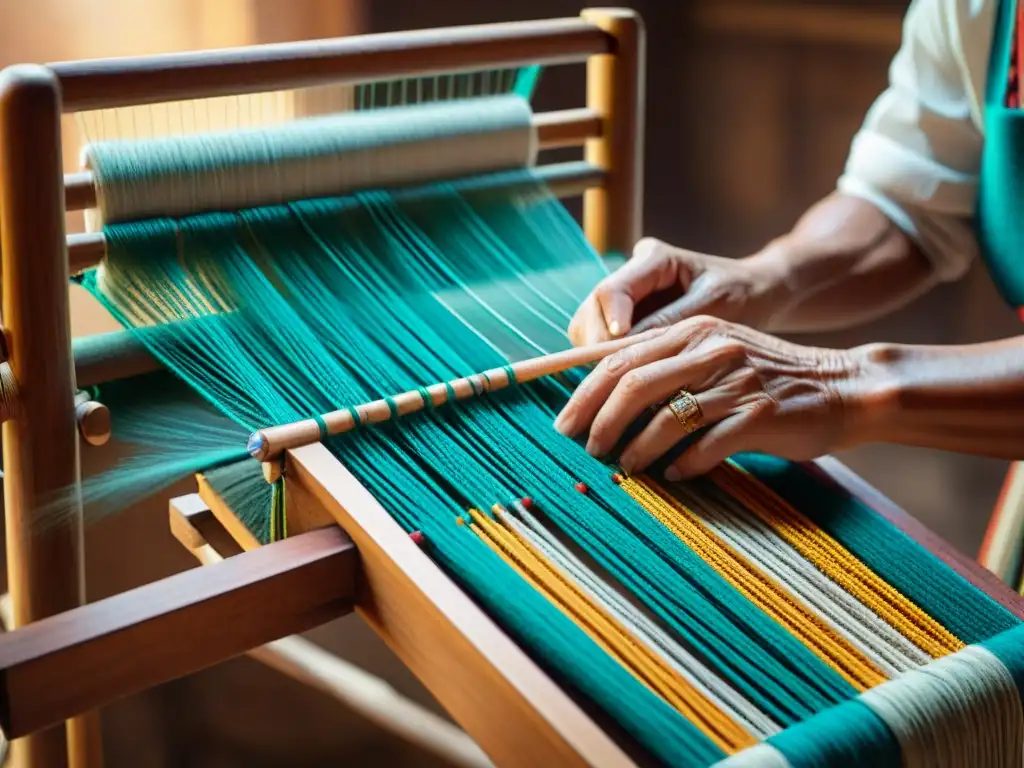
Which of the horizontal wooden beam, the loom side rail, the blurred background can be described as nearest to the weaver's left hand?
the loom side rail

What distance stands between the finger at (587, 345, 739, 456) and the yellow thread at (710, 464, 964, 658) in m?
0.08

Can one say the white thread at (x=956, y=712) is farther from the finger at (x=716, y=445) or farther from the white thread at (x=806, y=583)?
the finger at (x=716, y=445)

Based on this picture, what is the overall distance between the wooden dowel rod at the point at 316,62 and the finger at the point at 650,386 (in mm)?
387

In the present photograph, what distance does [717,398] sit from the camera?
0.90m

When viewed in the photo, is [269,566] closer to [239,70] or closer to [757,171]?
[239,70]

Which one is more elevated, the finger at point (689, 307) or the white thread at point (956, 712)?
the finger at point (689, 307)

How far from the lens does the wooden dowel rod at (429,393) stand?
2.75 ft

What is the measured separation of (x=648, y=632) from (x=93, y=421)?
17.6 inches

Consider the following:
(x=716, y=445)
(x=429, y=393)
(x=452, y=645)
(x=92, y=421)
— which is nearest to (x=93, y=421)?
(x=92, y=421)

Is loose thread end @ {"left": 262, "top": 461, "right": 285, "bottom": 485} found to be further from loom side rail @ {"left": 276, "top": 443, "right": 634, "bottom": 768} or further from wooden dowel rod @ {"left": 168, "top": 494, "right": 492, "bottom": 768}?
wooden dowel rod @ {"left": 168, "top": 494, "right": 492, "bottom": 768}

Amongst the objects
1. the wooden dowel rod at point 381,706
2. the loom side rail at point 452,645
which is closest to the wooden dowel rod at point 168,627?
the loom side rail at point 452,645

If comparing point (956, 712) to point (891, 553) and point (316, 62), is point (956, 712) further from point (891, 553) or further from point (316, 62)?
point (316, 62)

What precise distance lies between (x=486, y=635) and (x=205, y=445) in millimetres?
346

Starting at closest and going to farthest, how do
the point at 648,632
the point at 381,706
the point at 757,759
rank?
1. the point at 757,759
2. the point at 648,632
3. the point at 381,706
